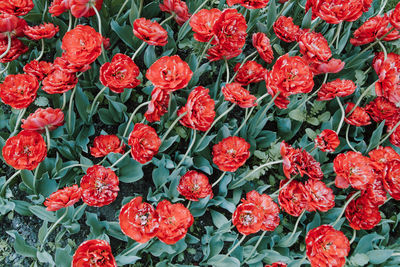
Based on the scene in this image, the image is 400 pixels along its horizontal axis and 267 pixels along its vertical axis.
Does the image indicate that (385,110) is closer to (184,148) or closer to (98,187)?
(184,148)

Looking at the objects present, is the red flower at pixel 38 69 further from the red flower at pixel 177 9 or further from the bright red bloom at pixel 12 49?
the red flower at pixel 177 9

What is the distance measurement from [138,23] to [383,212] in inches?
70.3

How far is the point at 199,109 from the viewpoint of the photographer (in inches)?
57.0

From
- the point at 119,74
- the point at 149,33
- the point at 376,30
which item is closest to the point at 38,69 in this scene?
the point at 119,74

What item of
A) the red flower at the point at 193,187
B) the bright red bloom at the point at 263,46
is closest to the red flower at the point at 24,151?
the red flower at the point at 193,187

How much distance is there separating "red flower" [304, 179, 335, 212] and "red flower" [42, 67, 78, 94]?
1197 mm

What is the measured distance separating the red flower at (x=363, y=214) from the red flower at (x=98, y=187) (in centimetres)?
120

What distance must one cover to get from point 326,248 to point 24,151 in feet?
4.50

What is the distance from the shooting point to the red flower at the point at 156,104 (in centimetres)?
147

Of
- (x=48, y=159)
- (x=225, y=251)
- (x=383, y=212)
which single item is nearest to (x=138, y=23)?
(x=48, y=159)

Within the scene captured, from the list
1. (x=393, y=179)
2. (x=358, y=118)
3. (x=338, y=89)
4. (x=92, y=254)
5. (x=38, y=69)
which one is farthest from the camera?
(x=358, y=118)

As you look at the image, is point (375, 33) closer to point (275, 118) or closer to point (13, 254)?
→ point (275, 118)

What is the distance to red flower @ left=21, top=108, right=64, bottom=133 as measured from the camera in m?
1.41

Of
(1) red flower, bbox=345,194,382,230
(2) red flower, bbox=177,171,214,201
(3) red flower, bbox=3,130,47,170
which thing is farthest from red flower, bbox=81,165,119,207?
(1) red flower, bbox=345,194,382,230
